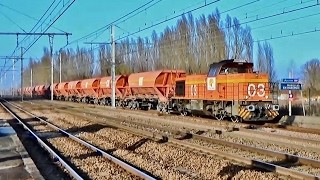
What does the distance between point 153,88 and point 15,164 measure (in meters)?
21.9

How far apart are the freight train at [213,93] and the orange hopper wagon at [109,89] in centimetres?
249

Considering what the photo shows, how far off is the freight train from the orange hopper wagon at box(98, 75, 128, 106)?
249 centimetres

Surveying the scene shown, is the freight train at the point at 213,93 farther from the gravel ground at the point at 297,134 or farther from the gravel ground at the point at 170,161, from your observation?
the gravel ground at the point at 170,161

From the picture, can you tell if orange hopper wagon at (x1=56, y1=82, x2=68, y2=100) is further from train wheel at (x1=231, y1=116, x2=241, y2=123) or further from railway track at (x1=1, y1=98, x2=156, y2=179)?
railway track at (x1=1, y1=98, x2=156, y2=179)

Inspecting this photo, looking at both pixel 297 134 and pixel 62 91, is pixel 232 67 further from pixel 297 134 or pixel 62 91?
pixel 62 91

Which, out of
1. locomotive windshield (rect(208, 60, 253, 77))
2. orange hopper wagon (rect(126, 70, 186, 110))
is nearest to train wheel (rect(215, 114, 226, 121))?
locomotive windshield (rect(208, 60, 253, 77))

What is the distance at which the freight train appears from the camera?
2052cm

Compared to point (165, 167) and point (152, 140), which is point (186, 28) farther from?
point (165, 167)

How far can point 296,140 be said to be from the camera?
14547 mm

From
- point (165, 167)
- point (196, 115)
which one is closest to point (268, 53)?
point (196, 115)

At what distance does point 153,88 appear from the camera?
3159cm

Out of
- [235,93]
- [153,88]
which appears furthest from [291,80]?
[153,88]

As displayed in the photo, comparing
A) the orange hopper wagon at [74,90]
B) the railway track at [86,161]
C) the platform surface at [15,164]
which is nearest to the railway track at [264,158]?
the railway track at [86,161]

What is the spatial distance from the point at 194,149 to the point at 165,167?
9.09 ft
